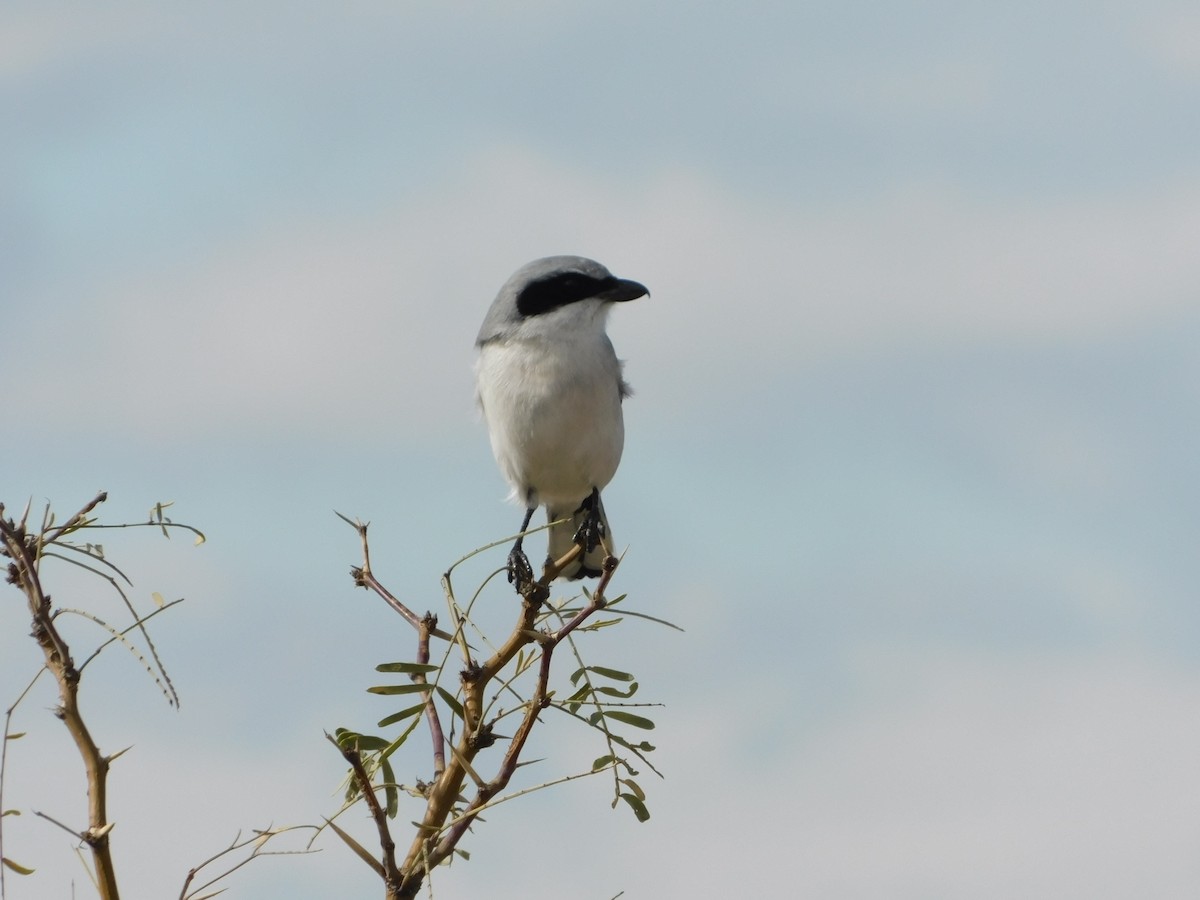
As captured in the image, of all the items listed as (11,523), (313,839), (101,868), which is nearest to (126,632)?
(11,523)

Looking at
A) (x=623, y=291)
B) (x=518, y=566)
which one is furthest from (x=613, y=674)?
(x=623, y=291)

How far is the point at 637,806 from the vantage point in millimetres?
3441

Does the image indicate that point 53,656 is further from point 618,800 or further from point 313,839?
point 618,800

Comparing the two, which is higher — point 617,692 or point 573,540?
point 573,540

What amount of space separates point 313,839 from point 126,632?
1.97 ft

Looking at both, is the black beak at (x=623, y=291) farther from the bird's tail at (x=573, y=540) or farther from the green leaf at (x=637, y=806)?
the green leaf at (x=637, y=806)

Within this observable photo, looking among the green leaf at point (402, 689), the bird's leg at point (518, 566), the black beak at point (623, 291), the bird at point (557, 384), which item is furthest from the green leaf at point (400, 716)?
the black beak at point (623, 291)

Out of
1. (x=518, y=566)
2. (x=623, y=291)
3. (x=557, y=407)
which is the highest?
(x=623, y=291)

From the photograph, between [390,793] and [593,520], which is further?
[593,520]

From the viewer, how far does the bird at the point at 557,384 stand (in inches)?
288

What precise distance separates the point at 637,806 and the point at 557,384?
13.2 ft

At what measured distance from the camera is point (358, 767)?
8.24 ft

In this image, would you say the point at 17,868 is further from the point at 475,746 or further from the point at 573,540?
the point at 573,540

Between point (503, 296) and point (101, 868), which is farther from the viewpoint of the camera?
point (503, 296)
